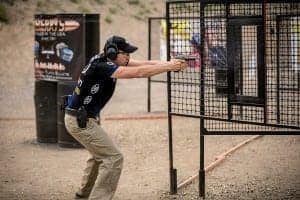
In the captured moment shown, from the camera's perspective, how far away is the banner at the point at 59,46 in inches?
421

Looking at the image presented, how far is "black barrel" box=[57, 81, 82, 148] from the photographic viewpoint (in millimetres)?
10688

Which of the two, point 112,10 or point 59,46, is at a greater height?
point 112,10

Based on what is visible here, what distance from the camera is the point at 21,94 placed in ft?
63.2

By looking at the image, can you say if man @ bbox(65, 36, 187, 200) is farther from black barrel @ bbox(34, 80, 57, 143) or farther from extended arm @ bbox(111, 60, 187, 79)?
black barrel @ bbox(34, 80, 57, 143)

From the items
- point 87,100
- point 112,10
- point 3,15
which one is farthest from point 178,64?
point 112,10

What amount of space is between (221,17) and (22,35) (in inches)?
901

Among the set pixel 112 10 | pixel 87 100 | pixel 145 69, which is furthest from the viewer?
pixel 112 10

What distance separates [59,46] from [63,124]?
4.10 feet

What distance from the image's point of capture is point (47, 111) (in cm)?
1130

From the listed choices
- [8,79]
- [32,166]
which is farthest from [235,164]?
[8,79]

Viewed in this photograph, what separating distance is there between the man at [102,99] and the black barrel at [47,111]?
424cm

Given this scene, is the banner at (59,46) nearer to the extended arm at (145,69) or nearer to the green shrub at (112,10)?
the extended arm at (145,69)

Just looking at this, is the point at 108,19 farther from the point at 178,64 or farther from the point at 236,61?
the point at 178,64

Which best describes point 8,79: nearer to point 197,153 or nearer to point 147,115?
point 147,115
